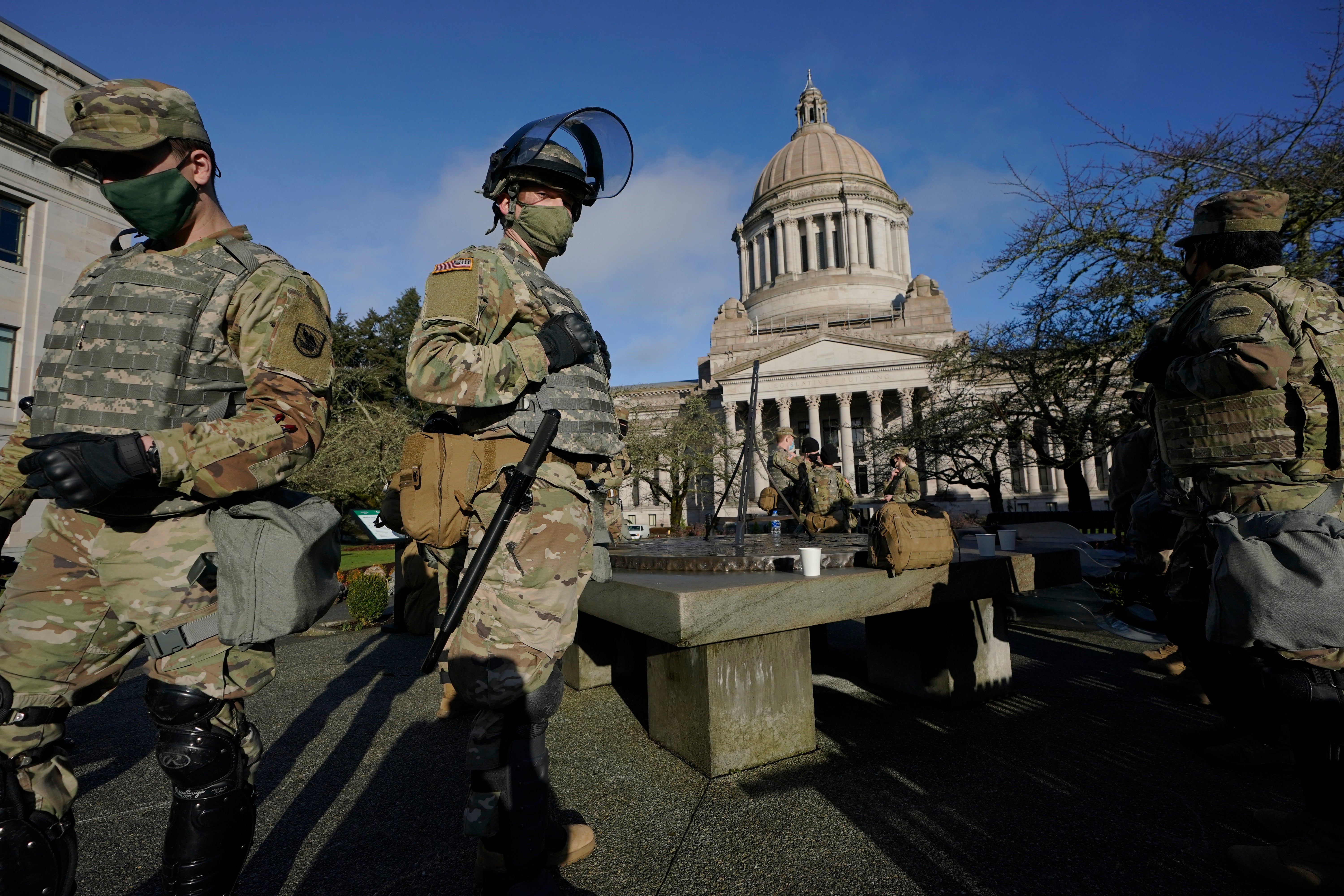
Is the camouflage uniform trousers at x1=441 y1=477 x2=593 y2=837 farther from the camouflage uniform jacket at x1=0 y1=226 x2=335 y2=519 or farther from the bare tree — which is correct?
the bare tree

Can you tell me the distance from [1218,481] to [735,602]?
2.13m

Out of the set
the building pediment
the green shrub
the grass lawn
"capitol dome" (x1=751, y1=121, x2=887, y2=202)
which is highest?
"capitol dome" (x1=751, y1=121, x2=887, y2=202)

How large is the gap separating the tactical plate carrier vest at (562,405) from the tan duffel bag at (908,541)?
1.75 m

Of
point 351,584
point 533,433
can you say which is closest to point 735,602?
point 533,433

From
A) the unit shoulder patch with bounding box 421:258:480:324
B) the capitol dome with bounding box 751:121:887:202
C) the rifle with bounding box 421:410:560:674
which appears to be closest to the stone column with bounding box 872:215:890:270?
the capitol dome with bounding box 751:121:887:202

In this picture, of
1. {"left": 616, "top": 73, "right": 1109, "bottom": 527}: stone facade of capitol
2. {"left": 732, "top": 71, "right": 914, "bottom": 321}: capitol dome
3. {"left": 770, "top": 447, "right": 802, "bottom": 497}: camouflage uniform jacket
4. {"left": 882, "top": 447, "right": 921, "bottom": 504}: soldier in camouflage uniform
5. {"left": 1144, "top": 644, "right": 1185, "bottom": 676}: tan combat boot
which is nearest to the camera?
{"left": 1144, "top": 644, "right": 1185, "bottom": 676}: tan combat boot

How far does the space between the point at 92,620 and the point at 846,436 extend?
1648 inches

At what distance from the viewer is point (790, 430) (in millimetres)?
9984

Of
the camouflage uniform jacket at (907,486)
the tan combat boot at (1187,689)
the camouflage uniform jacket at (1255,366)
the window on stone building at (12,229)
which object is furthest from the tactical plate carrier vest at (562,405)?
the window on stone building at (12,229)

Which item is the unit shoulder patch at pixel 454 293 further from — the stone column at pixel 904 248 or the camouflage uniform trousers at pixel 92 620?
the stone column at pixel 904 248

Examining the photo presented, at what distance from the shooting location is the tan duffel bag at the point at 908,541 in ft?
10.9

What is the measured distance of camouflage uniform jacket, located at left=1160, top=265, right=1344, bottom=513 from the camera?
2396 mm

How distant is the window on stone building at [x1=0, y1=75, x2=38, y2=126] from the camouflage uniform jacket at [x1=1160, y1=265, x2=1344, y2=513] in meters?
25.6

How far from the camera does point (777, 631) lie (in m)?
3.04
